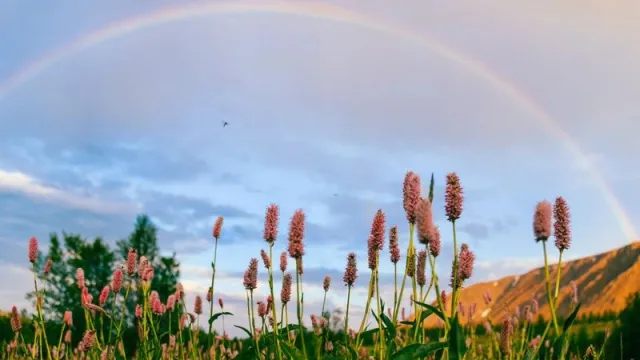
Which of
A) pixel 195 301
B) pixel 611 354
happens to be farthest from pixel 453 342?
pixel 611 354

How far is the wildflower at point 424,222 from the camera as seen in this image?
8.10ft

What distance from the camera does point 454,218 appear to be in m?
2.67

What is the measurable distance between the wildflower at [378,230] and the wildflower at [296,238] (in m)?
0.48

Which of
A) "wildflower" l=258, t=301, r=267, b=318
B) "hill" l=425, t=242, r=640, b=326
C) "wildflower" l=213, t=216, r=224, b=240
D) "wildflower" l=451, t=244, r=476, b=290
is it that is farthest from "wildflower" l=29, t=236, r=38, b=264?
"hill" l=425, t=242, r=640, b=326

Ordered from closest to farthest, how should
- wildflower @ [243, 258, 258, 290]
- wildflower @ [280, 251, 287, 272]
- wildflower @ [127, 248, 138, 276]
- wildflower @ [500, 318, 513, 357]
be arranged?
wildflower @ [500, 318, 513, 357] → wildflower @ [243, 258, 258, 290] → wildflower @ [280, 251, 287, 272] → wildflower @ [127, 248, 138, 276]

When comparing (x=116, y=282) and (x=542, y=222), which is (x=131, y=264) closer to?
(x=116, y=282)

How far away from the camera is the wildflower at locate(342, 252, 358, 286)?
355cm

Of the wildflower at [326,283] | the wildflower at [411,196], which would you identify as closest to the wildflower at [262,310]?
the wildflower at [326,283]

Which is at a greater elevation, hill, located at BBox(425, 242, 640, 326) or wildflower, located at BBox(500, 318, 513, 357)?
hill, located at BBox(425, 242, 640, 326)

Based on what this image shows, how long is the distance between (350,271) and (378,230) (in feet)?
1.45

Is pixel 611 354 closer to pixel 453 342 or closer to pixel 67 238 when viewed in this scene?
pixel 453 342

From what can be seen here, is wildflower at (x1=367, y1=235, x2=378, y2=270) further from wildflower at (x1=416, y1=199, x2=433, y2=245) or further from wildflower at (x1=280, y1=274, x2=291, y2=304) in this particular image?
wildflower at (x1=416, y1=199, x2=433, y2=245)

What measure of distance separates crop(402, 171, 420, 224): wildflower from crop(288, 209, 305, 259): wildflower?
501mm

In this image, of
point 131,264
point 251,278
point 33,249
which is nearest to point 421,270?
point 251,278
